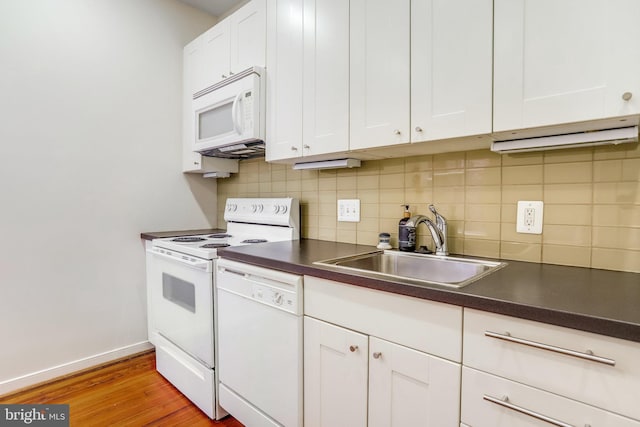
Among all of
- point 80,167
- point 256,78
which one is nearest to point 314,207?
point 256,78

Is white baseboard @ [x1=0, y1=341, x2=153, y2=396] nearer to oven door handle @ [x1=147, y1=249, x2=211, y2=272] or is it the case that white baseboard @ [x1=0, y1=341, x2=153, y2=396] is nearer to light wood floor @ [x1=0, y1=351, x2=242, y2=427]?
light wood floor @ [x1=0, y1=351, x2=242, y2=427]

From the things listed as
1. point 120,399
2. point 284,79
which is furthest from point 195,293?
point 284,79

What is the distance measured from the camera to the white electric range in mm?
1664

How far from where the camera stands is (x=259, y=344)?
142 cm

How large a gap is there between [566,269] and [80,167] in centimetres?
262

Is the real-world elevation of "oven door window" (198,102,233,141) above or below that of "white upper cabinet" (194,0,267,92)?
below

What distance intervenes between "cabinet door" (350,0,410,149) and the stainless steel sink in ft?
1.69

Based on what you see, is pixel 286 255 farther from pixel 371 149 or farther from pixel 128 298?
pixel 128 298

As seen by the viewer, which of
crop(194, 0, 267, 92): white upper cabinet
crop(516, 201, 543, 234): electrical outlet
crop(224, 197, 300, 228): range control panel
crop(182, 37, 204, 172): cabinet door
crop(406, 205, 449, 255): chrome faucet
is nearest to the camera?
crop(516, 201, 543, 234): electrical outlet

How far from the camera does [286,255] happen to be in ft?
4.74

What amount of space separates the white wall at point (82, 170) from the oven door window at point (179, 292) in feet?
1.65

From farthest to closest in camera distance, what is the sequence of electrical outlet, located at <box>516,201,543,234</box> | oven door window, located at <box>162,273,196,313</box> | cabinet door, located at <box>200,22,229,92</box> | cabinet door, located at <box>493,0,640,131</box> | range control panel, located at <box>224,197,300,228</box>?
cabinet door, located at <box>200,22,229,92</box>
range control panel, located at <box>224,197,300,228</box>
oven door window, located at <box>162,273,196,313</box>
electrical outlet, located at <box>516,201,543,234</box>
cabinet door, located at <box>493,0,640,131</box>
